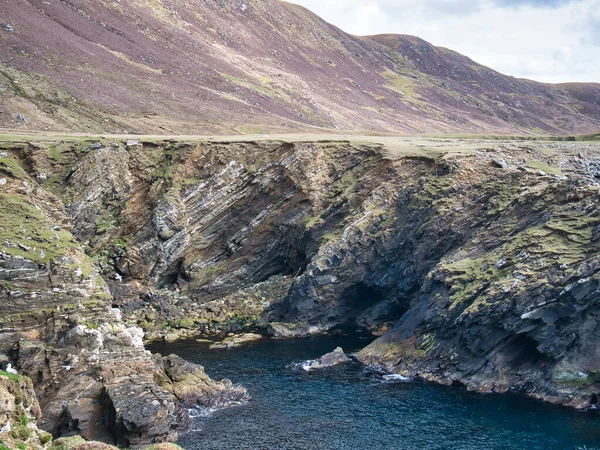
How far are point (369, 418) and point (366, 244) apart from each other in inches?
923

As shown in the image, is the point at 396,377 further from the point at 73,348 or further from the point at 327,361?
the point at 73,348

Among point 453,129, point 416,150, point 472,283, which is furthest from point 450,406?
point 453,129

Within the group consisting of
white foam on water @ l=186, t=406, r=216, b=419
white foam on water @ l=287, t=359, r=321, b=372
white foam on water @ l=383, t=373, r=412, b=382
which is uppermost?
white foam on water @ l=383, t=373, r=412, b=382

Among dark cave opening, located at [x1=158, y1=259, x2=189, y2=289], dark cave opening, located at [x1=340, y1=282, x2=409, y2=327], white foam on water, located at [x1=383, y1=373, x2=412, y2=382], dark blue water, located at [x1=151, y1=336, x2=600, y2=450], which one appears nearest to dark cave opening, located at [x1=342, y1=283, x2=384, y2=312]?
dark cave opening, located at [x1=340, y1=282, x2=409, y2=327]

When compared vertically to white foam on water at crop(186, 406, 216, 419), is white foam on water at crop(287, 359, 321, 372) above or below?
above

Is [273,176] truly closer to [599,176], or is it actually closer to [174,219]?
[174,219]

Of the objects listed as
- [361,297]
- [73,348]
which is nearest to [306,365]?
[361,297]

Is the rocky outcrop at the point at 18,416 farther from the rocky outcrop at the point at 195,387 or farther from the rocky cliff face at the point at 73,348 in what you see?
the rocky outcrop at the point at 195,387

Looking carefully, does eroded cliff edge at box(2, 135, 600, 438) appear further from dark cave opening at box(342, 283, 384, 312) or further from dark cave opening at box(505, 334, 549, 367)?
dark cave opening at box(342, 283, 384, 312)

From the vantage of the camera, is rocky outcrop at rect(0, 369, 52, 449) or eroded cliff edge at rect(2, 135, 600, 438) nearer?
rocky outcrop at rect(0, 369, 52, 449)

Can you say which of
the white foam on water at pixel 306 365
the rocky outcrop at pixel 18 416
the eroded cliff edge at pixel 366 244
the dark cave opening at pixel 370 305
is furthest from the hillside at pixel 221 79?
the rocky outcrop at pixel 18 416

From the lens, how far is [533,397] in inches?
1602

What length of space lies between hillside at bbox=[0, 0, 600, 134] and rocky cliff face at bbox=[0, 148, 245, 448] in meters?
37.4

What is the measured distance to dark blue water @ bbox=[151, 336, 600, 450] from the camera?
34.0 meters
